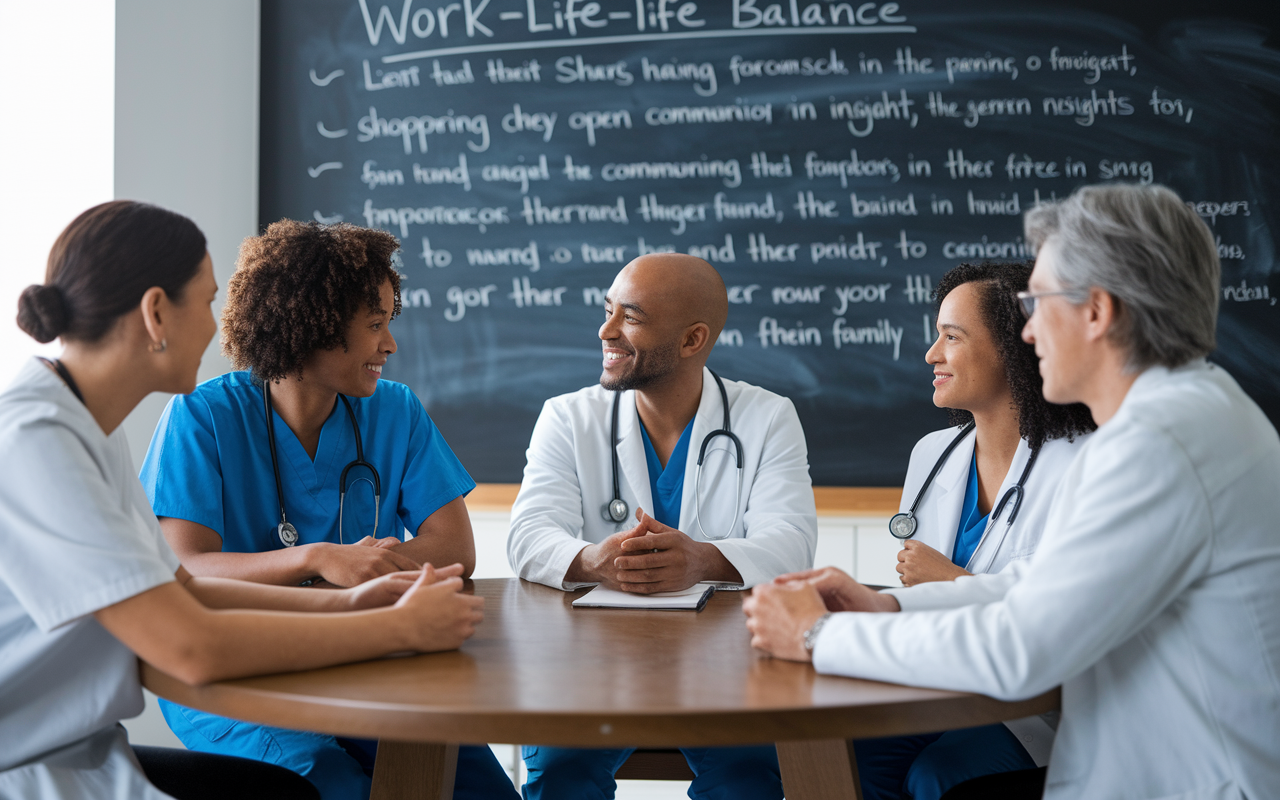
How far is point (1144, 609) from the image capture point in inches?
43.8

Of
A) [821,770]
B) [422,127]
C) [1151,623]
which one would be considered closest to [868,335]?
[422,127]

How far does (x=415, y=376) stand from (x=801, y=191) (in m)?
1.51

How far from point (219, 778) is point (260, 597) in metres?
0.29

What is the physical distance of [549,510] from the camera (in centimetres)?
214

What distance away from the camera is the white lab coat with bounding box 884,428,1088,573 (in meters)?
1.90

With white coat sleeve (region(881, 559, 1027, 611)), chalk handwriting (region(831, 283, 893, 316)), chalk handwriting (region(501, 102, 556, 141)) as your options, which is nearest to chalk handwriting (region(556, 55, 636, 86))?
chalk handwriting (region(501, 102, 556, 141))

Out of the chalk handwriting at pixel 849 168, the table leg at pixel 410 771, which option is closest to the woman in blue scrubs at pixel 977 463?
the table leg at pixel 410 771

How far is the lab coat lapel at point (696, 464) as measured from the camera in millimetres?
2195

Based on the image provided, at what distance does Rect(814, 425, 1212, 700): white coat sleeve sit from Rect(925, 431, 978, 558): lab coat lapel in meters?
0.95

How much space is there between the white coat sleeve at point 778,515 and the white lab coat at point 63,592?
3.50ft

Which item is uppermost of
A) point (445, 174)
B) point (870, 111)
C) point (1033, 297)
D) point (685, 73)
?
point (685, 73)

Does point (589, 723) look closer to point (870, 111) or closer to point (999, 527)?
point (999, 527)

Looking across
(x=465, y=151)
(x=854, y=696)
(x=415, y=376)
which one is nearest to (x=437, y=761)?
(x=854, y=696)

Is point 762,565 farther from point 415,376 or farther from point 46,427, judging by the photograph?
point 415,376
